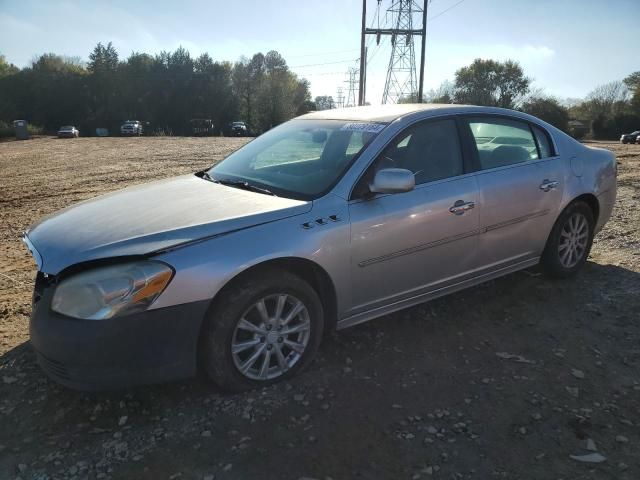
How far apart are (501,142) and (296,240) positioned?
2174 millimetres

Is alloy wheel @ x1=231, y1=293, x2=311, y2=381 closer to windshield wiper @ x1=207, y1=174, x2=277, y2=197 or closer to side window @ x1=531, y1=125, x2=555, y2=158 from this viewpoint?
windshield wiper @ x1=207, y1=174, x2=277, y2=197

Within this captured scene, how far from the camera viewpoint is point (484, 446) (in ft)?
8.46

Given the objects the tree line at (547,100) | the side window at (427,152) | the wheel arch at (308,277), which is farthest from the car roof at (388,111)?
the tree line at (547,100)

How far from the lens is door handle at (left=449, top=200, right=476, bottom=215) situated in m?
3.64

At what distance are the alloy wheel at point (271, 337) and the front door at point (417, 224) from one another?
1.38 ft

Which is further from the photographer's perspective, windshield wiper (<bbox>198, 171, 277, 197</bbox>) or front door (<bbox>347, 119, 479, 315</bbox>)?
windshield wiper (<bbox>198, 171, 277, 197</bbox>)

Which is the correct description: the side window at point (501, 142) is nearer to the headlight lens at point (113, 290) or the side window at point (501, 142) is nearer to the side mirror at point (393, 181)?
the side mirror at point (393, 181)

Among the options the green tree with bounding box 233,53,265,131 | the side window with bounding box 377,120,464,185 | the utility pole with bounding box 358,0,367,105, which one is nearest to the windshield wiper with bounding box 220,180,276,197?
the side window with bounding box 377,120,464,185

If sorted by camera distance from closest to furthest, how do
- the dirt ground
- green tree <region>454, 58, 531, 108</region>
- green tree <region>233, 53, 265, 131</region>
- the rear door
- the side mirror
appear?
1. the dirt ground
2. the side mirror
3. the rear door
4. green tree <region>233, 53, 265, 131</region>
5. green tree <region>454, 58, 531, 108</region>

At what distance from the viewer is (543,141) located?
4492 millimetres

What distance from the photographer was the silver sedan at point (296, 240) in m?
2.61

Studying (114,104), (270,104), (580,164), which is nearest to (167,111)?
(114,104)

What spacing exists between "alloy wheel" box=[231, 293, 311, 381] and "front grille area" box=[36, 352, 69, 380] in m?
0.85

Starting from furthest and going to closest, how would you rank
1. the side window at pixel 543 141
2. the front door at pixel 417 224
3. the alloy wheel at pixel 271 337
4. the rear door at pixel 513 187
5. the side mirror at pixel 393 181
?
1. the side window at pixel 543 141
2. the rear door at pixel 513 187
3. the front door at pixel 417 224
4. the side mirror at pixel 393 181
5. the alloy wheel at pixel 271 337
